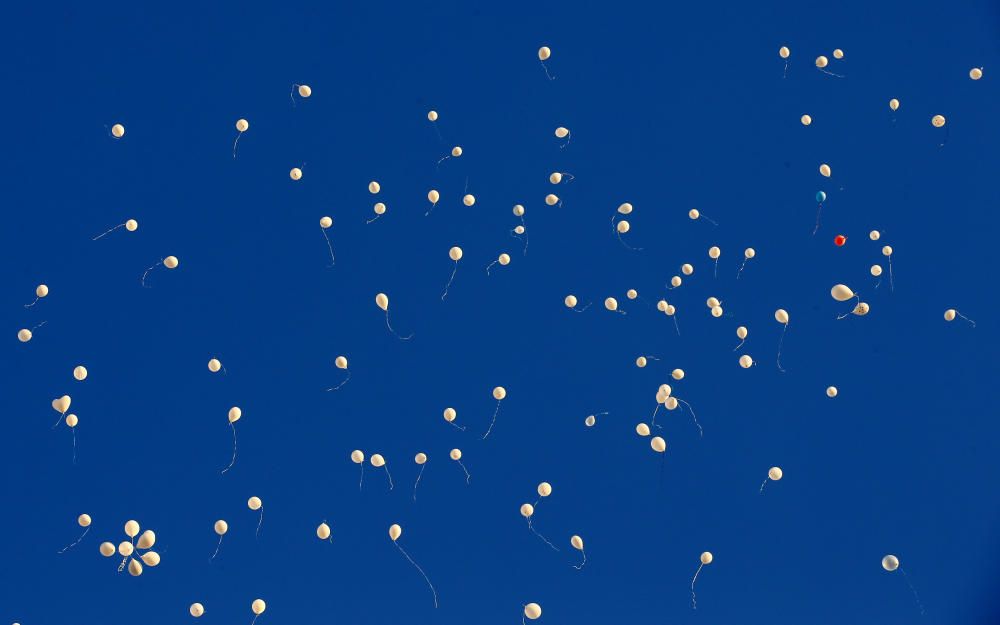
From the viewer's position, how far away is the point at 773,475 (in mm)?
2453

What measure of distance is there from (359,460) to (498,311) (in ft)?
1.56

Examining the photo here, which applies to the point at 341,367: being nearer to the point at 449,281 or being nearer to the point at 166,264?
the point at 449,281

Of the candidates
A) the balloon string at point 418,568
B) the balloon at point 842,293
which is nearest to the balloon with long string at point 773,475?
the balloon at point 842,293

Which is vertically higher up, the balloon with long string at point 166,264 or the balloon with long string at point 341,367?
the balloon with long string at point 341,367

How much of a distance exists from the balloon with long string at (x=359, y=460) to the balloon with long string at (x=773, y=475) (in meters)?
0.95

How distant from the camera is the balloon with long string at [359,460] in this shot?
240 centimetres

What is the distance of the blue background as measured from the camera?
241 cm

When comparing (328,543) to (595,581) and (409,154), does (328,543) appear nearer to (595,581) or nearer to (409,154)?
(595,581)

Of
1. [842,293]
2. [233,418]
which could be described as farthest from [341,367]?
[842,293]

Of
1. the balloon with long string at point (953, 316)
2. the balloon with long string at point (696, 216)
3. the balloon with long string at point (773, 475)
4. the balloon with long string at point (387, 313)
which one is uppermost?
the balloon with long string at point (953, 316)

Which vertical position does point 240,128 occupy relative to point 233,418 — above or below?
above

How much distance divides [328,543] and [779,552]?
1071 millimetres

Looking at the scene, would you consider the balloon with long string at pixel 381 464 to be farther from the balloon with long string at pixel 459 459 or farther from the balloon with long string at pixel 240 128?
the balloon with long string at pixel 240 128

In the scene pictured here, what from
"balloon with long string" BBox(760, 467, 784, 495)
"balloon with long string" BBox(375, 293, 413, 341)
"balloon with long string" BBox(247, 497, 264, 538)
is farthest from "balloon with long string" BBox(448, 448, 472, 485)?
"balloon with long string" BBox(760, 467, 784, 495)
